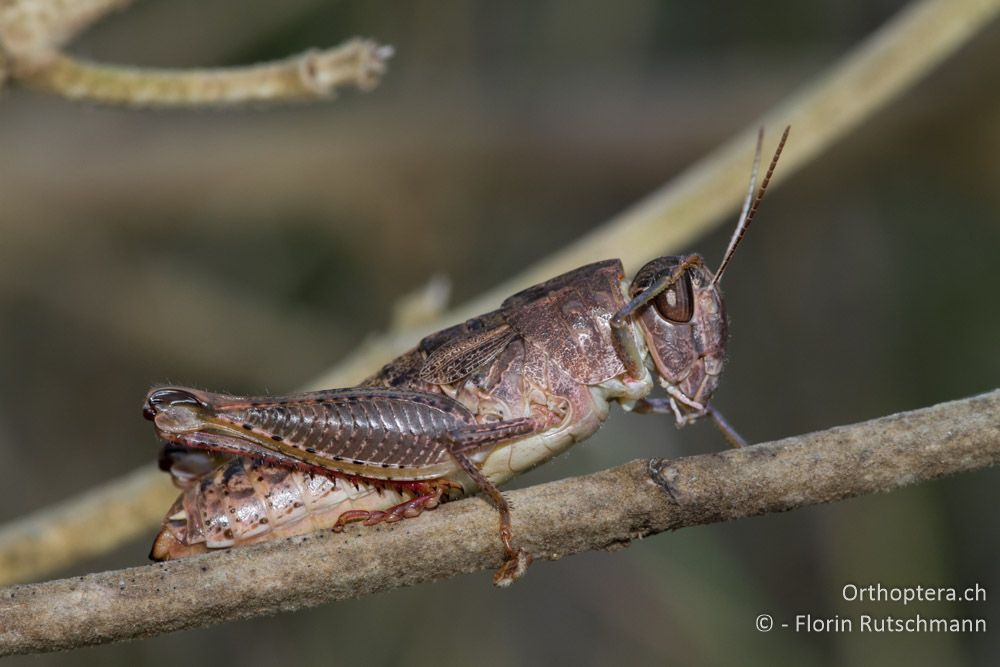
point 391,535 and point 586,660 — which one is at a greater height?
point 586,660

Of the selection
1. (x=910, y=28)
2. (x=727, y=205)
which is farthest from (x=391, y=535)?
(x=910, y=28)

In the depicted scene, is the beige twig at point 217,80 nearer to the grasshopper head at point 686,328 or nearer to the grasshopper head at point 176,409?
the grasshopper head at point 176,409

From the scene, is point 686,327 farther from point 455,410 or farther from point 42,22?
point 42,22

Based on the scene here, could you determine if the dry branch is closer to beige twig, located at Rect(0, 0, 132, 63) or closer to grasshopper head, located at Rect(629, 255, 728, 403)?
grasshopper head, located at Rect(629, 255, 728, 403)

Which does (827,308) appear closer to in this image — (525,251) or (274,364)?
(525,251)

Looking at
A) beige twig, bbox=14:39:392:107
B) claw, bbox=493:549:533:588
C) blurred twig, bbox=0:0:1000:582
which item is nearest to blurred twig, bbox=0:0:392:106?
beige twig, bbox=14:39:392:107

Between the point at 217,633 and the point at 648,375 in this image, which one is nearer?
the point at 648,375

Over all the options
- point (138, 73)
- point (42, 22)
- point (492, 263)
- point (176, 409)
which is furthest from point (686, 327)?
point (492, 263)
